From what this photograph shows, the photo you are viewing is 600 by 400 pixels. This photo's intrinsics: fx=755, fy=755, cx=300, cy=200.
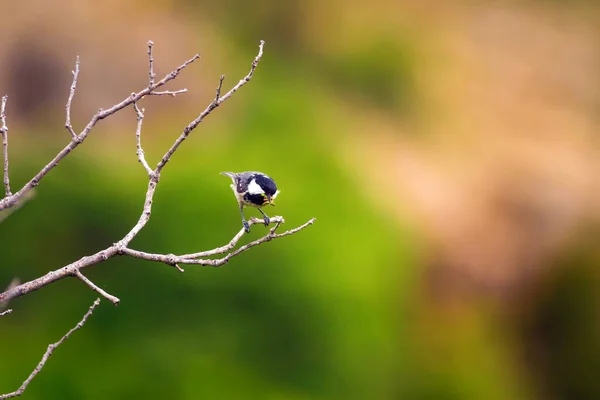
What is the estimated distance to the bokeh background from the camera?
A: 7.74 m

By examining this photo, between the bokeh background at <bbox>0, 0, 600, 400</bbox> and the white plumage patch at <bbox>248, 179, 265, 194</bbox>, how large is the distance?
342cm

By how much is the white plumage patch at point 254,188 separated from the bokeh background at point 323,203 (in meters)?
3.42

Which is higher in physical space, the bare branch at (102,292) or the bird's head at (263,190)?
the bird's head at (263,190)

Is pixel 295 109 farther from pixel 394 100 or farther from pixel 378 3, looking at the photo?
pixel 378 3

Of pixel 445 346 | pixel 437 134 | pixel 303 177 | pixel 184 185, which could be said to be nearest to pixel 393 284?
pixel 445 346

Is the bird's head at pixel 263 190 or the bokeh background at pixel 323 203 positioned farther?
the bokeh background at pixel 323 203

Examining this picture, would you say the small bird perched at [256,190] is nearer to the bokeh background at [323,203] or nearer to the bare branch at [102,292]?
the bare branch at [102,292]

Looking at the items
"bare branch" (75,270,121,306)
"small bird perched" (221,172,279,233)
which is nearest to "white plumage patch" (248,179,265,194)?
"small bird perched" (221,172,279,233)

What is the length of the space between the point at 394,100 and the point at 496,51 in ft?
7.83

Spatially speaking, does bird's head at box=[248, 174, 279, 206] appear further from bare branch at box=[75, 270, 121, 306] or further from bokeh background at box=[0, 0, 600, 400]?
bokeh background at box=[0, 0, 600, 400]

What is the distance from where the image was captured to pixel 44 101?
32.6 ft

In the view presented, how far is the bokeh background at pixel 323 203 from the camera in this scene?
7738mm

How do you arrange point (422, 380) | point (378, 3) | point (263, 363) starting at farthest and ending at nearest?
1. point (378, 3)
2. point (422, 380)
3. point (263, 363)

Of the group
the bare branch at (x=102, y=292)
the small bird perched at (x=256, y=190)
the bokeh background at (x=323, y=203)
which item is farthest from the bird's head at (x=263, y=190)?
the bokeh background at (x=323, y=203)
